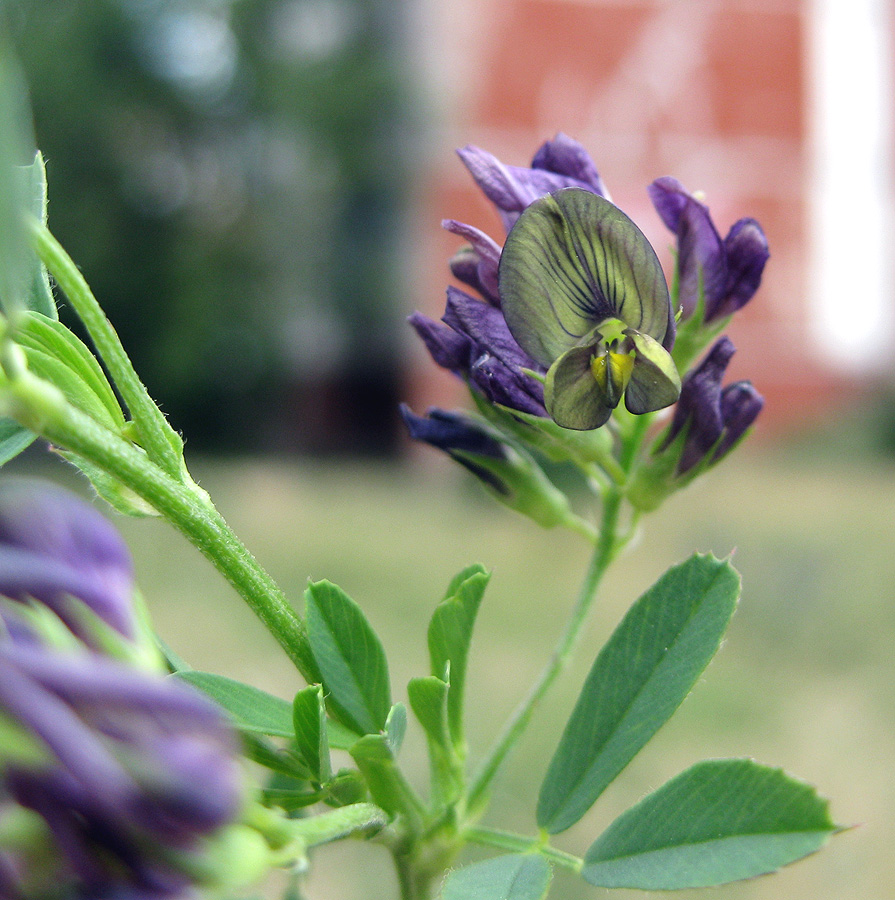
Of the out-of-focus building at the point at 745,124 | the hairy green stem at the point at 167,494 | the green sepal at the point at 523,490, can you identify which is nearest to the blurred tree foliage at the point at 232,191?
the out-of-focus building at the point at 745,124

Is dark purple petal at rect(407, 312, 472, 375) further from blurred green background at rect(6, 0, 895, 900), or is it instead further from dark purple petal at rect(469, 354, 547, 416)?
blurred green background at rect(6, 0, 895, 900)

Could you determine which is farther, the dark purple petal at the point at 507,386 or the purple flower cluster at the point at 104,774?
the dark purple petal at the point at 507,386

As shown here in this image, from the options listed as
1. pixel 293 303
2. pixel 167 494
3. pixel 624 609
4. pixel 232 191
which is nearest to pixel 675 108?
pixel 293 303

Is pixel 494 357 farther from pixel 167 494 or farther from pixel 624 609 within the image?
pixel 624 609

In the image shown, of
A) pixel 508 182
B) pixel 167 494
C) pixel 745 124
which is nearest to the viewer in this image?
pixel 167 494

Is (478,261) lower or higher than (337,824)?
higher

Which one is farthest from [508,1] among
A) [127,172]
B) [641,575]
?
[641,575]

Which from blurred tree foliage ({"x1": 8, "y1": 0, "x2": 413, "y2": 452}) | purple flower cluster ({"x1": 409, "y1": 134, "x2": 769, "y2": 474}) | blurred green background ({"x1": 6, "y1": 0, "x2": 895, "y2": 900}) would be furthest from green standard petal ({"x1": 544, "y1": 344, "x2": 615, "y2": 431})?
blurred tree foliage ({"x1": 8, "y1": 0, "x2": 413, "y2": 452})

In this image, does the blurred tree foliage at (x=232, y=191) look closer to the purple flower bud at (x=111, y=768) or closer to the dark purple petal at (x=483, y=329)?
the dark purple petal at (x=483, y=329)
